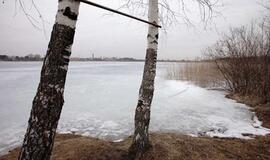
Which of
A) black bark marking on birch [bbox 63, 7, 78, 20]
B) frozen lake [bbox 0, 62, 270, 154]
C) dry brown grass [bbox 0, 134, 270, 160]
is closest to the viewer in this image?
black bark marking on birch [bbox 63, 7, 78, 20]

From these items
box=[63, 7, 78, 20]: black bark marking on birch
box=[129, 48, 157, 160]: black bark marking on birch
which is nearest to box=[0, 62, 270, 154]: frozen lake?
box=[129, 48, 157, 160]: black bark marking on birch

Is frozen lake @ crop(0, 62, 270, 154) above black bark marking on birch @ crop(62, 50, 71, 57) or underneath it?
underneath

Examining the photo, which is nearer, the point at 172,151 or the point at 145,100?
the point at 145,100

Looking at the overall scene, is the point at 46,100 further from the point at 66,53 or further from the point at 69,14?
the point at 69,14

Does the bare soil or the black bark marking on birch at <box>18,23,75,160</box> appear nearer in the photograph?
the black bark marking on birch at <box>18,23,75,160</box>

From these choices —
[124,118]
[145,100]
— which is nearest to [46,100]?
[145,100]

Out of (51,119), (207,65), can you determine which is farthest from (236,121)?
(207,65)

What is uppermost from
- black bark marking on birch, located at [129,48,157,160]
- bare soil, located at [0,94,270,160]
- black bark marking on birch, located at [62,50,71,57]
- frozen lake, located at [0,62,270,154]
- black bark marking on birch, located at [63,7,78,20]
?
black bark marking on birch, located at [63,7,78,20]

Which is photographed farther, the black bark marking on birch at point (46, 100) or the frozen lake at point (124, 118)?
the frozen lake at point (124, 118)

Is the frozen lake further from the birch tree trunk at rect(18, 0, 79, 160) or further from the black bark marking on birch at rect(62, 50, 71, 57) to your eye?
the black bark marking on birch at rect(62, 50, 71, 57)

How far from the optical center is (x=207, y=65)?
17625 millimetres

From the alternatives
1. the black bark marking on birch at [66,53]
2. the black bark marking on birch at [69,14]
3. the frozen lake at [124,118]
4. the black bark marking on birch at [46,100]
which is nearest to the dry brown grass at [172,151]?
the frozen lake at [124,118]

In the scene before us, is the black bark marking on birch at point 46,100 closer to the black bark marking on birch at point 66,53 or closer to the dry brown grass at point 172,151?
the black bark marking on birch at point 66,53

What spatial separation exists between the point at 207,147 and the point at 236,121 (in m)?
2.85
